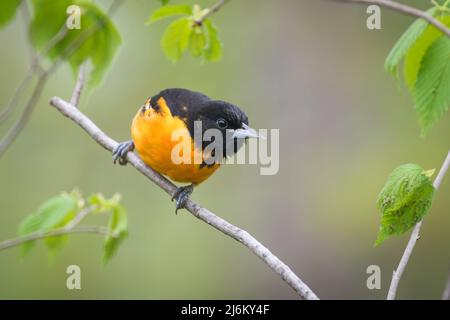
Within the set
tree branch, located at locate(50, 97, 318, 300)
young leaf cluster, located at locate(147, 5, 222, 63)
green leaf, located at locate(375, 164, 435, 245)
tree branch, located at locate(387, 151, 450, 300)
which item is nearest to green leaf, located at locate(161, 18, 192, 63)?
young leaf cluster, located at locate(147, 5, 222, 63)

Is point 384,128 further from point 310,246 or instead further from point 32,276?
point 32,276

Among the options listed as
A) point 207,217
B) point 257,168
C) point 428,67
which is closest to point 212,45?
point 207,217

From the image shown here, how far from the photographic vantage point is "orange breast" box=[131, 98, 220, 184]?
12.5 ft

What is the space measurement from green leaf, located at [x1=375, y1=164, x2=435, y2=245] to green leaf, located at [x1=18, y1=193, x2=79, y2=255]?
1.67 meters

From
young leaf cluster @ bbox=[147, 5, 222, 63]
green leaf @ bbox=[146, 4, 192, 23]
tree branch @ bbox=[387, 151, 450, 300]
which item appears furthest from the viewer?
young leaf cluster @ bbox=[147, 5, 222, 63]

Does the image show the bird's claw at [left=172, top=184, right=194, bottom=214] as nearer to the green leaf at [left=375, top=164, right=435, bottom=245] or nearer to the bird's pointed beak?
the bird's pointed beak

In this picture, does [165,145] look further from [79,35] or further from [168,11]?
[79,35]

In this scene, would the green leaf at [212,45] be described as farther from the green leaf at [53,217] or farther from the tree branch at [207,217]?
the green leaf at [53,217]

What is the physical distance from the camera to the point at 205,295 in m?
8.62

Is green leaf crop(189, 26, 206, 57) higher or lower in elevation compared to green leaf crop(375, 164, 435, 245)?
higher

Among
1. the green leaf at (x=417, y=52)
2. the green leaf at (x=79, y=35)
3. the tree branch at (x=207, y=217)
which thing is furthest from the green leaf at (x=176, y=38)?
the green leaf at (x=417, y=52)

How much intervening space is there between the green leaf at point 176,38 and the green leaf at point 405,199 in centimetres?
115

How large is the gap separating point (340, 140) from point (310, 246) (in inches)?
56.5

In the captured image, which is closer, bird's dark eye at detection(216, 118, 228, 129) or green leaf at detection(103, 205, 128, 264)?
green leaf at detection(103, 205, 128, 264)
